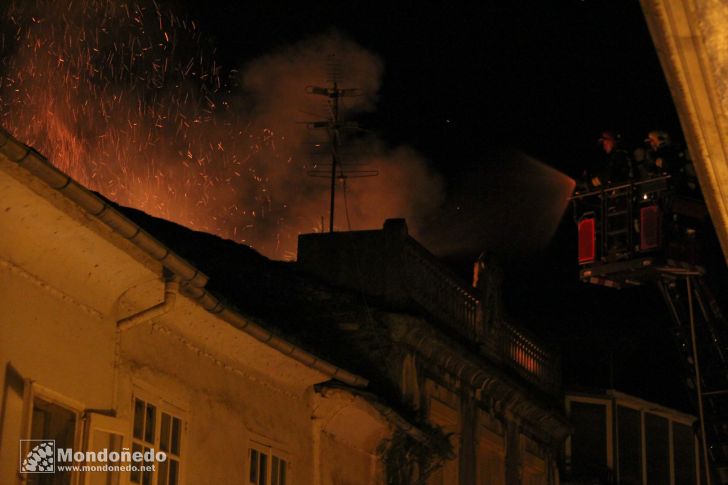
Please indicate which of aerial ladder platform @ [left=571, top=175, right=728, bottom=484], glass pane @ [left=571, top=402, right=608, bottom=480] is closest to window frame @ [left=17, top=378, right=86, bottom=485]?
aerial ladder platform @ [left=571, top=175, right=728, bottom=484]

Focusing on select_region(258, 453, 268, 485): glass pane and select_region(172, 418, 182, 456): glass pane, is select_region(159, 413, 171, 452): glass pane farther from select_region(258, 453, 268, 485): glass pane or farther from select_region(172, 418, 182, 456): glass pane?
select_region(258, 453, 268, 485): glass pane

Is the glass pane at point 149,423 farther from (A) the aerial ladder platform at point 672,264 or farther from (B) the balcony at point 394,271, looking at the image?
(B) the balcony at point 394,271

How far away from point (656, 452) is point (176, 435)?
15080mm

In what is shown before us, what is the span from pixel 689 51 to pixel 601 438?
19270 millimetres

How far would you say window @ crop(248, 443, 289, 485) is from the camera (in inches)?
506

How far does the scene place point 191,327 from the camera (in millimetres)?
11320

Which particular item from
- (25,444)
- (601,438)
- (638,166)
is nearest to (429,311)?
(638,166)

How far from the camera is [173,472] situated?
11039 mm

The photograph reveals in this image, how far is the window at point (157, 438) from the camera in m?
10.4

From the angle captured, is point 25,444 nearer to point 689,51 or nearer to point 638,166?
point 689,51

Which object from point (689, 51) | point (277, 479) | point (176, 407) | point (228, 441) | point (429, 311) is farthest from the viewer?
point (429, 311)

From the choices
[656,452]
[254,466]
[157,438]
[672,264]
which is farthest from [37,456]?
[656,452]

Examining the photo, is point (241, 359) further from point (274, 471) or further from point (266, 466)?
point (274, 471)

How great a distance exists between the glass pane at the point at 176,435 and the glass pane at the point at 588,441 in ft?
45.7
